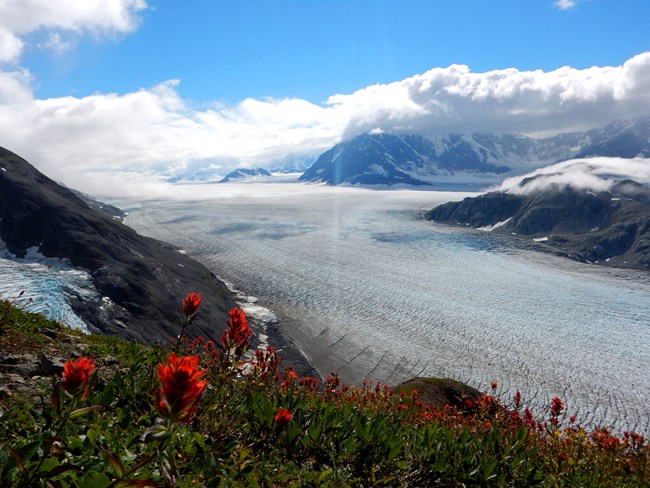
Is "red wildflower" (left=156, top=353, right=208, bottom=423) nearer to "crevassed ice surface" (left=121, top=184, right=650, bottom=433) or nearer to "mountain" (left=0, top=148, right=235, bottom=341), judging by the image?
"mountain" (left=0, top=148, right=235, bottom=341)

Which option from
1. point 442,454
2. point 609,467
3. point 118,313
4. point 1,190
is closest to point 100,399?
point 442,454

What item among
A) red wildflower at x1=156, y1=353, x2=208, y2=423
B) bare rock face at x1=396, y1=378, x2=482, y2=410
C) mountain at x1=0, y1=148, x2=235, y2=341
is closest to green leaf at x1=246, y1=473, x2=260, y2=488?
red wildflower at x1=156, y1=353, x2=208, y2=423

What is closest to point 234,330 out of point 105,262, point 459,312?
point 105,262

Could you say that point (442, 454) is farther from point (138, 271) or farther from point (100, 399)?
point (138, 271)

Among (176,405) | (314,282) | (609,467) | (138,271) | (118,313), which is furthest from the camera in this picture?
(314,282)

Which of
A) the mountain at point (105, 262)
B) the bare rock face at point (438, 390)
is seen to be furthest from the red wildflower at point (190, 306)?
the mountain at point (105, 262)

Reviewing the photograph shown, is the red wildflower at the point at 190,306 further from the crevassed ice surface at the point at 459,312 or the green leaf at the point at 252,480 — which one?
the crevassed ice surface at the point at 459,312

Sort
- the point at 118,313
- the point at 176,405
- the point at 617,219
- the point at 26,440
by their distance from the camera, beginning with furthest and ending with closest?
1. the point at 617,219
2. the point at 118,313
3. the point at 26,440
4. the point at 176,405

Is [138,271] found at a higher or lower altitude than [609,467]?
lower
